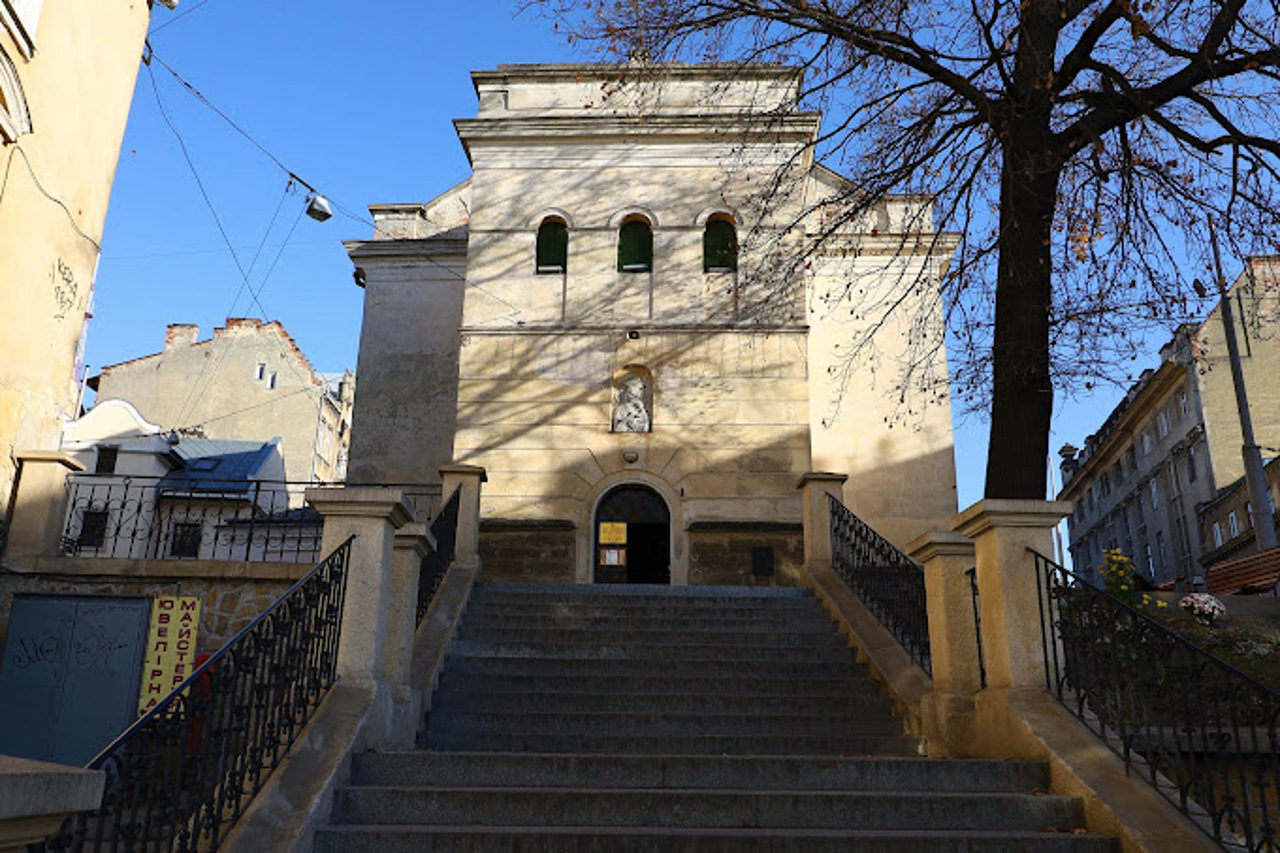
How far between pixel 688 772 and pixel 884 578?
429 cm

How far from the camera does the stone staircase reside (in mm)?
5195

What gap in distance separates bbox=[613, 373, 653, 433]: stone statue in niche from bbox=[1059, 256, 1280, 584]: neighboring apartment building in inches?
664

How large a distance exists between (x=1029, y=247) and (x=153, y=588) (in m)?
8.96

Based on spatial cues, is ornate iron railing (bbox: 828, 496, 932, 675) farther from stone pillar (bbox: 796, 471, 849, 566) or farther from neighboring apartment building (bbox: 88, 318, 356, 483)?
neighboring apartment building (bbox: 88, 318, 356, 483)

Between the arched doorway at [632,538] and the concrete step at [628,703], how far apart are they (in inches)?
316

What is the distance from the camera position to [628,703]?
820 cm

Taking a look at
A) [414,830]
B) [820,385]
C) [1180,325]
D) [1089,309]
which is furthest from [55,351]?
[820,385]

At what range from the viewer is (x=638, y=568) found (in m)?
16.7

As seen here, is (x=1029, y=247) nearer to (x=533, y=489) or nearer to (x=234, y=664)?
(x=234, y=664)

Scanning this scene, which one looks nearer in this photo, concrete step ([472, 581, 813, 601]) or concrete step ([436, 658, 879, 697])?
concrete step ([436, 658, 879, 697])

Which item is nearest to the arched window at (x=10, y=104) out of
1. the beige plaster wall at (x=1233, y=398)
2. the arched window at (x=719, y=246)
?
the arched window at (x=719, y=246)

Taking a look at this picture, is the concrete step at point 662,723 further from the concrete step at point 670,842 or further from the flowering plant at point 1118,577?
the flowering plant at point 1118,577

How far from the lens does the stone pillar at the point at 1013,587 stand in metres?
6.53

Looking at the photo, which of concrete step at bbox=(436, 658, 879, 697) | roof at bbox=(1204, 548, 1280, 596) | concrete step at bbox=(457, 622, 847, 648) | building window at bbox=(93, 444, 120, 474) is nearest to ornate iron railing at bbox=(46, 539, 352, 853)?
concrete step at bbox=(436, 658, 879, 697)
